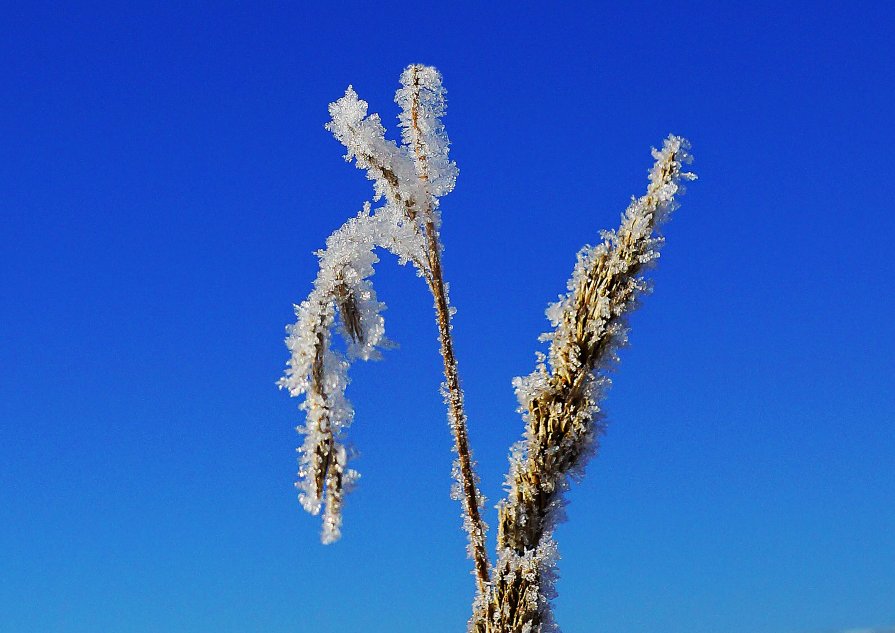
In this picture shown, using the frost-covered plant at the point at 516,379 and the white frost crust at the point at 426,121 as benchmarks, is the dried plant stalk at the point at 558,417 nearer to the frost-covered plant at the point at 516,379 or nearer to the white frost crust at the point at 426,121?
the frost-covered plant at the point at 516,379

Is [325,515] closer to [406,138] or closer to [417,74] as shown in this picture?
[406,138]

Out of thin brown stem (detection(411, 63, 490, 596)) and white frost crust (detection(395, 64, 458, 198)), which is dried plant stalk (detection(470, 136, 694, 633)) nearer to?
thin brown stem (detection(411, 63, 490, 596))

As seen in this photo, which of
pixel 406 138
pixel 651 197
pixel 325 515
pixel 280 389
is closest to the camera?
pixel 325 515

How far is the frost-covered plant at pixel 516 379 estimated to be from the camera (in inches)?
121

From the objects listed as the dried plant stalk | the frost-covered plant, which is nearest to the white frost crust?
the frost-covered plant

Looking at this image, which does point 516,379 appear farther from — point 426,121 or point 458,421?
point 426,121

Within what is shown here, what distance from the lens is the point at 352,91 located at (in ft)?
12.3

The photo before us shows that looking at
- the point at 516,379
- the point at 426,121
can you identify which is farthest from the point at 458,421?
the point at 426,121

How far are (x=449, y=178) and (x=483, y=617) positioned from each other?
63.6 inches

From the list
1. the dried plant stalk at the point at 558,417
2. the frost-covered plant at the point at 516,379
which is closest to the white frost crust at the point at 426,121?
the frost-covered plant at the point at 516,379

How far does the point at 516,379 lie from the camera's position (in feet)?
10.8

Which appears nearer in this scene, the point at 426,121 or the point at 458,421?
the point at 458,421

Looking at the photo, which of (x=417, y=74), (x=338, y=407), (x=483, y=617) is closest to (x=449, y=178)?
(x=417, y=74)

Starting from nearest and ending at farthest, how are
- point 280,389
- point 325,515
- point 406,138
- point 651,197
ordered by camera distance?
1. point 325,515
2. point 280,389
3. point 651,197
4. point 406,138
